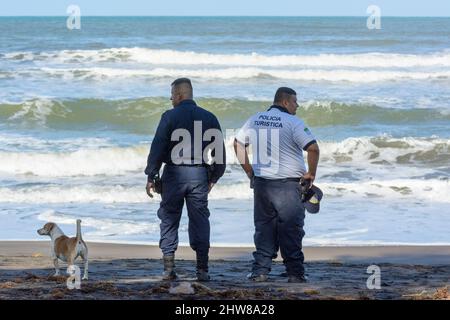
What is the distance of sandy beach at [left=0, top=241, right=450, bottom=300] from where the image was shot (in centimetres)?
702

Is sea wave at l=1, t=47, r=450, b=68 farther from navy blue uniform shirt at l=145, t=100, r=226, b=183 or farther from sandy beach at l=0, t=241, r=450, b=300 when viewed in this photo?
navy blue uniform shirt at l=145, t=100, r=226, b=183

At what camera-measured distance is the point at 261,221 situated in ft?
26.3

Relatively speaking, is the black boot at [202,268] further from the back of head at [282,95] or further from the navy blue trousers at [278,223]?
the back of head at [282,95]

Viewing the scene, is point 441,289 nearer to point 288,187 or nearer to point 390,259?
point 288,187

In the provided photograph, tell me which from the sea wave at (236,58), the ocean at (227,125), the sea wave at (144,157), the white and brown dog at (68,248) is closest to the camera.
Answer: the white and brown dog at (68,248)

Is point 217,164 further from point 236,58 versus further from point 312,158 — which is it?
point 236,58

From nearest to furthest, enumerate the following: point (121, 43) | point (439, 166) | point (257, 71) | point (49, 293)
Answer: point (49, 293), point (439, 166), point (257, 71), point (121, 43)

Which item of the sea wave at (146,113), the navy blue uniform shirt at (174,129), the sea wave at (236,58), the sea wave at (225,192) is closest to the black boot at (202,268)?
the navy blue uniform shirt at (174,129)

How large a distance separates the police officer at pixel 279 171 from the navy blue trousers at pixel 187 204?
45cm

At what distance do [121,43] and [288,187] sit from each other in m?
42.9

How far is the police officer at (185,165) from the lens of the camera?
7.59m

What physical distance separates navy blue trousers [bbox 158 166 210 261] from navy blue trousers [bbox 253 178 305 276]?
1.61 feet

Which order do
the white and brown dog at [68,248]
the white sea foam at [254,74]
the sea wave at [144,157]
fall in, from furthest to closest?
the white sea foam at [254,74] < the sea wave at [144,157] < the white and brown dog at [68,248]
